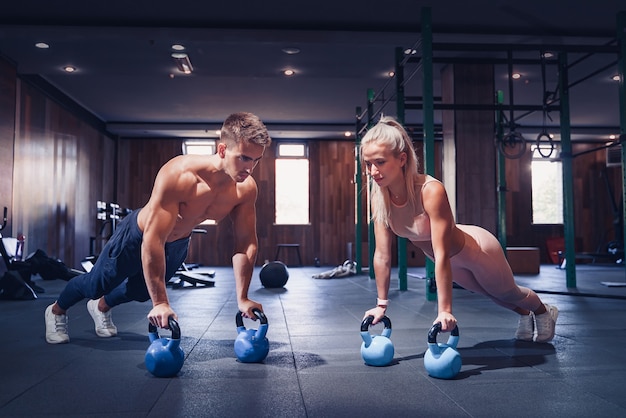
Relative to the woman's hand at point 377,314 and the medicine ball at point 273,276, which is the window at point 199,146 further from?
the woman's hand at point 377,314

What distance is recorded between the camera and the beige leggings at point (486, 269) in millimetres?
2299

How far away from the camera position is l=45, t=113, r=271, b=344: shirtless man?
6.76 ft

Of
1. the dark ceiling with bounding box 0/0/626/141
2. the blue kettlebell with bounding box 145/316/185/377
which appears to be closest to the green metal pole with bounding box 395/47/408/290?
the dark ceiling with bounding box 0/0/626/141

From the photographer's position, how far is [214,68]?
751cm

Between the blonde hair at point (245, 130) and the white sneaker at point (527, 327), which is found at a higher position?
the blonde hair at point (245, 130)

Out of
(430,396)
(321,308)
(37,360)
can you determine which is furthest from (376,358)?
(321,308)

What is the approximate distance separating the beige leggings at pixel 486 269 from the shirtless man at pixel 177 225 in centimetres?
93

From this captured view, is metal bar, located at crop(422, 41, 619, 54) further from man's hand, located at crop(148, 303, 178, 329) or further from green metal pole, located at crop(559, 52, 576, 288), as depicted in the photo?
man's hand, located at crop(148, 303, 178, 329)

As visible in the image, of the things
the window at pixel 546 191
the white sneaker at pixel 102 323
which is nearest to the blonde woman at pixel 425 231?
the white sneaker at pixel 102 323

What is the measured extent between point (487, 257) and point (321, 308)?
7.06 ft

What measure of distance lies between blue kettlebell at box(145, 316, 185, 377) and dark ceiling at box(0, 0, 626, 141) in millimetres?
3784

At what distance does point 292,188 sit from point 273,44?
605cm

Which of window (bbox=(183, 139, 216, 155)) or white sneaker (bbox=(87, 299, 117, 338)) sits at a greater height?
window (bbox=(183, 139, 216, 155))

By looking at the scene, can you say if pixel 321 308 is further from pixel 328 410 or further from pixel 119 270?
pixel 328 410
